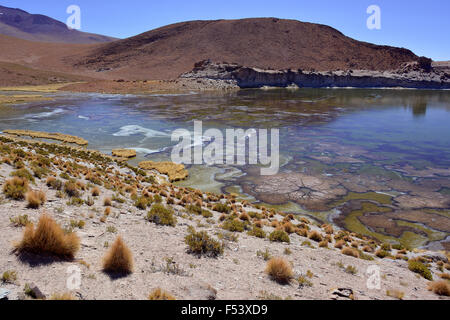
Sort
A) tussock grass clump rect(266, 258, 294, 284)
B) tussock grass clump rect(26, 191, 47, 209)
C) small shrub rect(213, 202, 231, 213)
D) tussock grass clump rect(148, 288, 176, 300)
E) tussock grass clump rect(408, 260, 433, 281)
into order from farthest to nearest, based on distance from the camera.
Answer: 1. small shrub rect(213, 202, 231, 213)
2. tussock grass clump rect(408, 260, 433, 281)
3. tussock grass clump rect(26, 191, 47, 209)
4. tussock grass clump rect(266, 258, 294, 284)
5. tussock grass clump rect(148, 288, 176, 300)

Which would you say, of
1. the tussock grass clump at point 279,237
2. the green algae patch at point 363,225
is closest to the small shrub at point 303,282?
the tussock grass clump at point 279,237

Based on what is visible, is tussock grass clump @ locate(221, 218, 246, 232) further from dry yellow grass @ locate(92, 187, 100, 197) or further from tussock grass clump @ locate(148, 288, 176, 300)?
tussock grass clump @ locate(148, 288, 176, 300)

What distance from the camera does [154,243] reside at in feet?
24.0

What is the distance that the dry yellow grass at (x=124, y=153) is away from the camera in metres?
21.2

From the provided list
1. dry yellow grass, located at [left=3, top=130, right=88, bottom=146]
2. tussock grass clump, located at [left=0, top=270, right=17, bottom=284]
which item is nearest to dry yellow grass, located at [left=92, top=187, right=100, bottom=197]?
tussock grass clump, located at [left=0, top=270, right=17, bottom=284]

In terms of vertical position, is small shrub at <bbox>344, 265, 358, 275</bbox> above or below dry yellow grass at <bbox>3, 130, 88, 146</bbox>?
below

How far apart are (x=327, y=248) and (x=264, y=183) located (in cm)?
762

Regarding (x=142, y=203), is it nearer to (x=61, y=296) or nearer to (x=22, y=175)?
(x=22, y=175)

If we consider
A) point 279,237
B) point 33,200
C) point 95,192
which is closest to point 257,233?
point 279,237

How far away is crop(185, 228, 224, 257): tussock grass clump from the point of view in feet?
23.3

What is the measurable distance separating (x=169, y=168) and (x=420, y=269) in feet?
43.7
